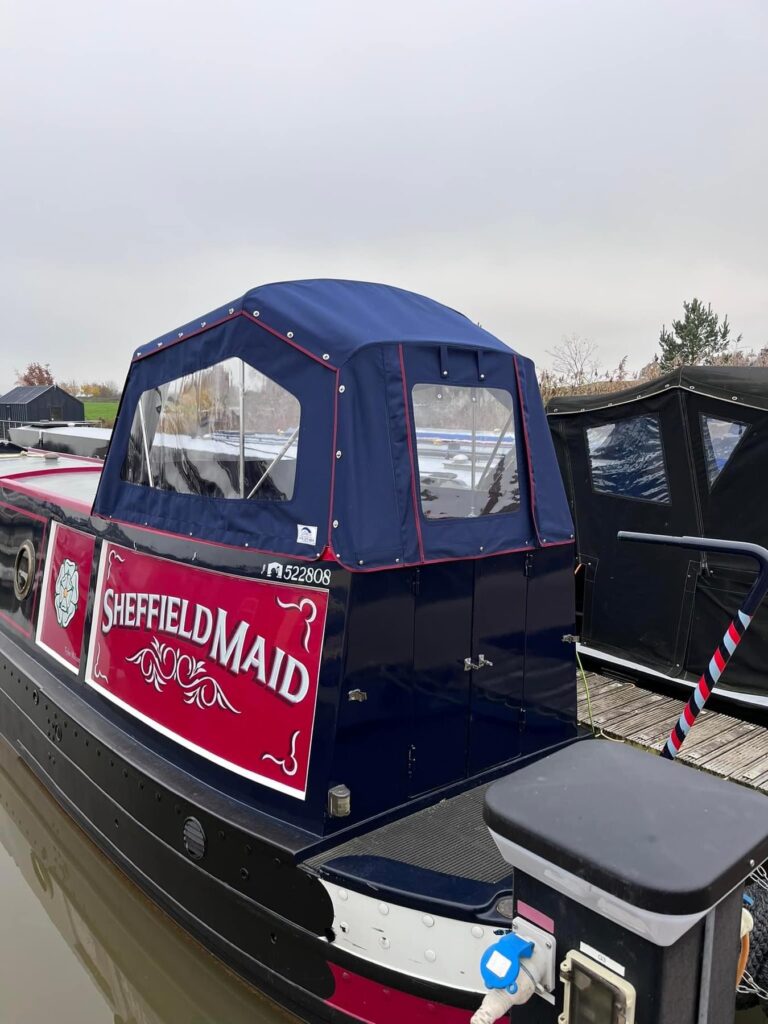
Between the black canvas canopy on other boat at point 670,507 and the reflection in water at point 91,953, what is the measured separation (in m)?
3.50

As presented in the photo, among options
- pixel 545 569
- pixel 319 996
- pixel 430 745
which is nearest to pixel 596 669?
pixel 545 569

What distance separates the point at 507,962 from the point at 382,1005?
4.09ft

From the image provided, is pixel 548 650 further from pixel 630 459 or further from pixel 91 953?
pixel 91 953

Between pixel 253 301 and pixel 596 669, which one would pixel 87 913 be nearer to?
pixel 253 301

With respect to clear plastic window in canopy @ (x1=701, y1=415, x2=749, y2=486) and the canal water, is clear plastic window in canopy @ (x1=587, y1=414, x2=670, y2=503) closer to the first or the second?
clear plastic window in canopy @ (x1=701, y1=415, x2=749, y2=486)

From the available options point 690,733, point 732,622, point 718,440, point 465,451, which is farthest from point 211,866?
point 718,440

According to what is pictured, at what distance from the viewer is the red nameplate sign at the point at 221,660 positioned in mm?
2934

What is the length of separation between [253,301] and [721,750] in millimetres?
3389

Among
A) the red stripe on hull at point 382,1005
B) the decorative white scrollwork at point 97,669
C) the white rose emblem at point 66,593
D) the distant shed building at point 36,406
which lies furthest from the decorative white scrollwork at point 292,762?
the distant shed building at point 36,406

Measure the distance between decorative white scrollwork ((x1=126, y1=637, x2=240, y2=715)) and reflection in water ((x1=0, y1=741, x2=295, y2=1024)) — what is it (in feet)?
4.22

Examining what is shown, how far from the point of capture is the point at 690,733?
4480 mm

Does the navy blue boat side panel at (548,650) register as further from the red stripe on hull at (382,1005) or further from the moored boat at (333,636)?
the red stripe on hull at (382,1005)

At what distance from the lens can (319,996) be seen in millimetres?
2832

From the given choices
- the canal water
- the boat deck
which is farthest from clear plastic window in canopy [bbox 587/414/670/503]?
the canal water
